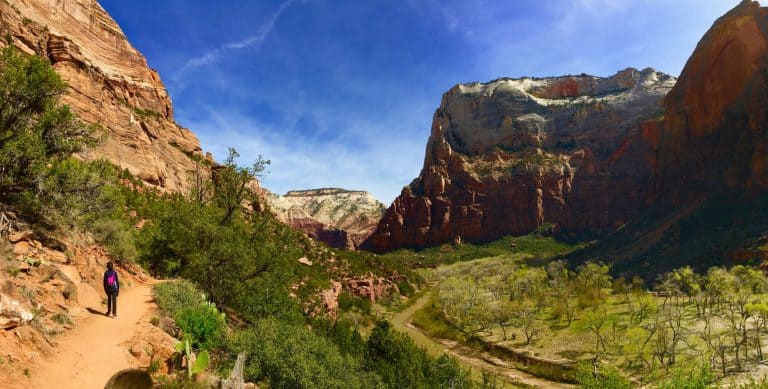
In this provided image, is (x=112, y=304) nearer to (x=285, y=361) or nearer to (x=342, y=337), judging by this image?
(x=285, y=361)

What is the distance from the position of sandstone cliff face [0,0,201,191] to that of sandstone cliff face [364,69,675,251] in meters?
111

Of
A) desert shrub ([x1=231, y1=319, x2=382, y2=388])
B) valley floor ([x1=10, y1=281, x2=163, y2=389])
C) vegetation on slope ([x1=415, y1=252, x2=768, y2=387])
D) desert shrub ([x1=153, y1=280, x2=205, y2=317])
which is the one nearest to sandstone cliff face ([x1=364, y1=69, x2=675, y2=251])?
vegetation on slope ([x1=415, y1=252, x2=768, y2=387])

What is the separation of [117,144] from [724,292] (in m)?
62.7

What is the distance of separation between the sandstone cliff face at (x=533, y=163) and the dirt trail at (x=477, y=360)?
102308mm

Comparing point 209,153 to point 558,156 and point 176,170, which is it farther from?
point 558,156

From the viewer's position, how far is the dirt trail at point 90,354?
8.04 meters

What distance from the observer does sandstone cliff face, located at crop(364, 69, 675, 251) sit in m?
142

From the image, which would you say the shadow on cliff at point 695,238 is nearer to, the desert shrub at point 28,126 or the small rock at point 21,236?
the small rock at point 21,236

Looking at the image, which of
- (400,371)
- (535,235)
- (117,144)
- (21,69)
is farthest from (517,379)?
(535,235)

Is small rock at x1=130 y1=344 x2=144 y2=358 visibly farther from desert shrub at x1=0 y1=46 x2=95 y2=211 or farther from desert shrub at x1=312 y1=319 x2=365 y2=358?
desert shrub at x1=312 y1=319 x2=365 y2=358

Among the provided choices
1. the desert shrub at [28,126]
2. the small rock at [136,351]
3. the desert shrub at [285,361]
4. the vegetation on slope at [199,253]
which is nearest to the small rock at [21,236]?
the vegetation on slope at [199,253]

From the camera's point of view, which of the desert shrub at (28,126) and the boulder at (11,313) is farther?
the desert shrub at (28,126)

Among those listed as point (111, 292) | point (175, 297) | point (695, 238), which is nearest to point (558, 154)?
point (695, 238)

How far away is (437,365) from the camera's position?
28.1 metres
